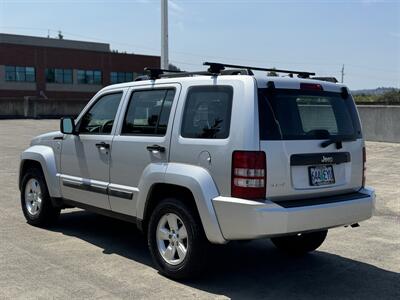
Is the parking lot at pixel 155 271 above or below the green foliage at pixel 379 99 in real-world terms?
below

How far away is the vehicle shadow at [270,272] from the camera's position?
16.8ft

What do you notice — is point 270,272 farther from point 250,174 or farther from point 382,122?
point 382,122

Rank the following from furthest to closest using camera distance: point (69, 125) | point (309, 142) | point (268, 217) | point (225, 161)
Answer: point (69, 125)
point (309, 142)
point (225, 161)
point (268, 217)

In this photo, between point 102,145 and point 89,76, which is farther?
point 89,76

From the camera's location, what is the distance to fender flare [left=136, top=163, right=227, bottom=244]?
488 cm

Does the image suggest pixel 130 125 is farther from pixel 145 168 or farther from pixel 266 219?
pixel 266 219

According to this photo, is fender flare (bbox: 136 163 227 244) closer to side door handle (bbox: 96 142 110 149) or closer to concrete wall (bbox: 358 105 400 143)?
side door handle (bbox: 96 142 110 149)

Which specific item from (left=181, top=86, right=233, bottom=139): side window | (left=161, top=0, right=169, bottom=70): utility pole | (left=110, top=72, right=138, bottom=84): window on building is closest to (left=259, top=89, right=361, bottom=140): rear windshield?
(left=181, top=86, right=233, bottom=139): side window

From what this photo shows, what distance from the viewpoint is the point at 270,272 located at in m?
5.73

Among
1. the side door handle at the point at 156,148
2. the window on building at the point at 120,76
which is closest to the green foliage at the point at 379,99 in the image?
the window on building at the point at 120,76

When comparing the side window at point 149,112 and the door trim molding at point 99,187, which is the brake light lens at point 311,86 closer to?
the side window at point 149,112

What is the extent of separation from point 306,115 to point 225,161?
40.3 inches

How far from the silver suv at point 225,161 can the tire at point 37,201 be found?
1148 mm

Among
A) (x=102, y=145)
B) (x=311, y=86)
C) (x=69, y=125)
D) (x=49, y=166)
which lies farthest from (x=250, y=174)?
(x=49, y=166)
